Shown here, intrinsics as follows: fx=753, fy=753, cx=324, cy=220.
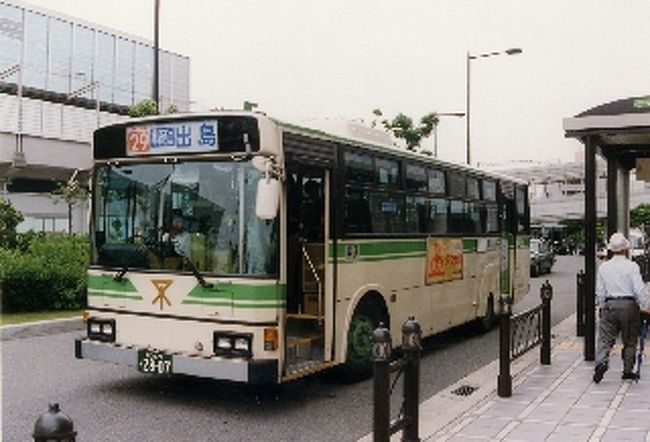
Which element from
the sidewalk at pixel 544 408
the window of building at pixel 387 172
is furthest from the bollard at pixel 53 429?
the window of building at pixel 387 172

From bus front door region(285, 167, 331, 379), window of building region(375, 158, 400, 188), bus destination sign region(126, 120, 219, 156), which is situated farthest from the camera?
window of building region(375, 158, 400, 188)

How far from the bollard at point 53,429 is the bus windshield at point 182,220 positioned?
13.5ft

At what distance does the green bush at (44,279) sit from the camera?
14.6m

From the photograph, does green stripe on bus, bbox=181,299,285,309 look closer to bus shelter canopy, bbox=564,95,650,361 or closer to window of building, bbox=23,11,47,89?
bus shelter canopy, bbox=564,95,650,361

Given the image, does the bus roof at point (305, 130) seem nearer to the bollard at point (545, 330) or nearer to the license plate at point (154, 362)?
the license plate at point (154, 362)

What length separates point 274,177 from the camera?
7.43 meters

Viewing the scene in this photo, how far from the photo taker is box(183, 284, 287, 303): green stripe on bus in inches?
295

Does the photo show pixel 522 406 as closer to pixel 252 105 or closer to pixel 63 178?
pixel 252 105

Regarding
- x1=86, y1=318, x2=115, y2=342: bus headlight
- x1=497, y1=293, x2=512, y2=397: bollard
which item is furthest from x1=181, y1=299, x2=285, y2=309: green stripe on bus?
x1=497, y1=293, x2=512, y2=397: bollard

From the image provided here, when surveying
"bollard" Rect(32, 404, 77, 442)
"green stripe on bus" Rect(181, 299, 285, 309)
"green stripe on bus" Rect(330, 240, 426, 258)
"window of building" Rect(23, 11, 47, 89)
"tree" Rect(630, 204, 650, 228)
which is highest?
"window of building" Rect(23, 11, 47, 89)

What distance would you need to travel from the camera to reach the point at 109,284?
8406mm

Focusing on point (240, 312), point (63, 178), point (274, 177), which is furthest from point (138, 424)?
point (63, 178)

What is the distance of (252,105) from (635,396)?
5416 mm

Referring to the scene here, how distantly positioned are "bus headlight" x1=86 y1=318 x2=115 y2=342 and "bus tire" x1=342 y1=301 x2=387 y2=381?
9.02ft
